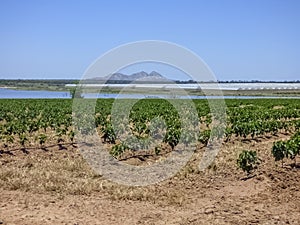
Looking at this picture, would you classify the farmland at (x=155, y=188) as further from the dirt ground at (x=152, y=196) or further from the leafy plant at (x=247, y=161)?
the leafy plant at (x=247, y=161)

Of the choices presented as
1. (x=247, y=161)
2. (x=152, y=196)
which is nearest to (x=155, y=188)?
(x=152, y=196)

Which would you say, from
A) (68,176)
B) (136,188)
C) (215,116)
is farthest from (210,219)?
(215,116)

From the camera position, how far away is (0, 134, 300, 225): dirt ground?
260 inches

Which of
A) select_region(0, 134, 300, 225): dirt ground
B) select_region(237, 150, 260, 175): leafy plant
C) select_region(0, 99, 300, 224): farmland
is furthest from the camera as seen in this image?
select_region(237, 150, 260, 175): leafy plant

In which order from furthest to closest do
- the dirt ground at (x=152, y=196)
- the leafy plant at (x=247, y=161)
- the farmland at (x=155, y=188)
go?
the leafy plant at (x=247, y=161) → the farmland at (x=155, y=188) → the dirt ground at (x=152, y=196)

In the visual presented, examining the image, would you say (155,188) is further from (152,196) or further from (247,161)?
(247,161)

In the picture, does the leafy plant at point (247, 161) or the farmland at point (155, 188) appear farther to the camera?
the leafy plant at point (247, 161)

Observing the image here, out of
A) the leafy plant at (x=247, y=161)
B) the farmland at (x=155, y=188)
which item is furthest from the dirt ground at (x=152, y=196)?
the leafy plant at (x=247, y=161)

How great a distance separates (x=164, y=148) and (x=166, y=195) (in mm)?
5811

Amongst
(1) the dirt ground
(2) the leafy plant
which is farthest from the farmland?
(2) the leafy plant

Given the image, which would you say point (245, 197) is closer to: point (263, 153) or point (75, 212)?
point (75, 212)

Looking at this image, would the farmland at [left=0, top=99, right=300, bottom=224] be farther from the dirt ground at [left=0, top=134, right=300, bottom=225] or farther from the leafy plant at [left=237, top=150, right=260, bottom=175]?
the leafy plant at [left=237, top=150, right=260, bottom=175]

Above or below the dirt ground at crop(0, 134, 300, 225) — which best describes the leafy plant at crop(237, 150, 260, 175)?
above

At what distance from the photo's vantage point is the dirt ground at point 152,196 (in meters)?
6.59
